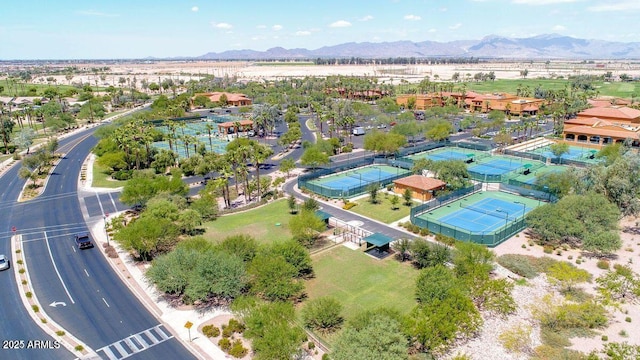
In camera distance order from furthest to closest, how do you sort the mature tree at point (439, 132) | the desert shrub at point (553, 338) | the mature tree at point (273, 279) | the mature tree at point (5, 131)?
the mature tree at point (439, 132), the mature tree at point (5, 131), the mature tree at point (273, 279), the desert shrub at point (553, 338)

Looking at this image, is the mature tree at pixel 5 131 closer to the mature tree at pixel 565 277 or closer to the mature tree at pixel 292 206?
the mature tree at pixel 292 206

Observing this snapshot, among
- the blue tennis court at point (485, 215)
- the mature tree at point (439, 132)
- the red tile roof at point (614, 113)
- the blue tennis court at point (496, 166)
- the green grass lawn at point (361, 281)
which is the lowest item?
the green grass lawn at point (361, 281)

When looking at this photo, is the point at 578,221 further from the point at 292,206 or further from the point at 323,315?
the point at 292,206

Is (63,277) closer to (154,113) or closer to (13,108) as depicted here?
(154,113)

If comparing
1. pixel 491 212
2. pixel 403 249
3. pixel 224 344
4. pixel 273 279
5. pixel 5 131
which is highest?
pixel 5 131

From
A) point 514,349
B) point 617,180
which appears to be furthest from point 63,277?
point 617,180

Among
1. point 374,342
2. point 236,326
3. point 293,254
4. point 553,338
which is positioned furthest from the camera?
point 293,254

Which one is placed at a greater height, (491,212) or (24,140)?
(24,140)

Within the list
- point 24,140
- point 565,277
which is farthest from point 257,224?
point 24,140

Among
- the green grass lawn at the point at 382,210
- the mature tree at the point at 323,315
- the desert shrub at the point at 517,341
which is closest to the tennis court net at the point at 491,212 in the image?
the green grass lawn at the point at 382,210
